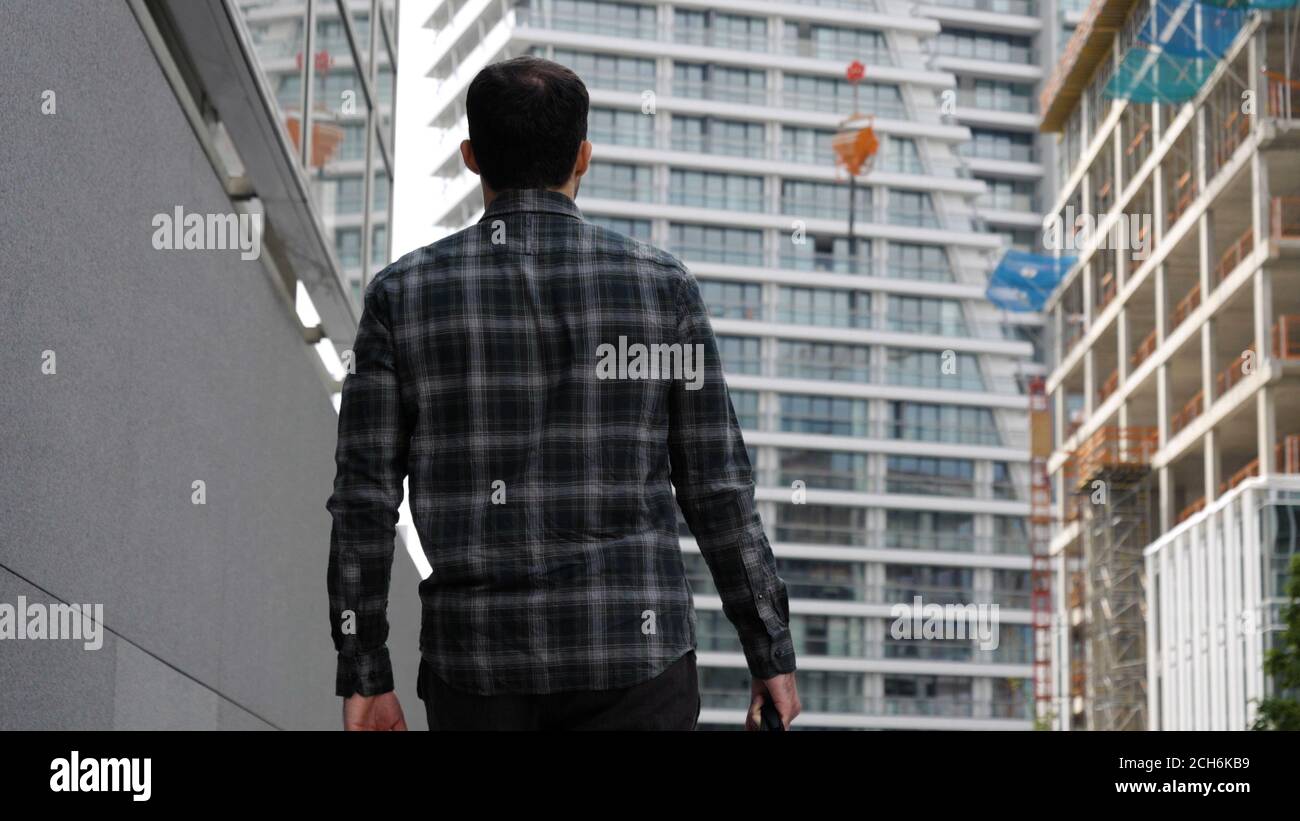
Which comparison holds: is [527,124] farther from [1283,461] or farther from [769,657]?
[1283,461]

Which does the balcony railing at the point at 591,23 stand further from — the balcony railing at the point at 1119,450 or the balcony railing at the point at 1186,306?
the balcony railing at the point at 1186,306

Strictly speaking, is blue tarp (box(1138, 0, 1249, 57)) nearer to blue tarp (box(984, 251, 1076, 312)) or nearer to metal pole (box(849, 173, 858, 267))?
blue tarp (box(984, 251, 1076, 312))

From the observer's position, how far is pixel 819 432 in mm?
95625

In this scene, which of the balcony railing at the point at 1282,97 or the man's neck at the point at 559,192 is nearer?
the man's neck at the point at 559,192

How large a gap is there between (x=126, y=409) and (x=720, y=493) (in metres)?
2.97

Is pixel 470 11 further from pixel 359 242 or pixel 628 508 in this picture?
pixel 628 508

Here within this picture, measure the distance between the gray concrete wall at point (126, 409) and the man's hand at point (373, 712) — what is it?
1.57 metres

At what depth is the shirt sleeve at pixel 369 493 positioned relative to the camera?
10.1 feet

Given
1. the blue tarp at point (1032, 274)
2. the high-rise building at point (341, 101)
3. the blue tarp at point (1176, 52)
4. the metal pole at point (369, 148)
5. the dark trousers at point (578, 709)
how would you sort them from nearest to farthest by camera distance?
the dark trousers at point (578, 709) → the high-rise building at point (341, 101) → the metal pole at point (369, 148) → the blue tarp at point (1176, 52) → the blue tarp at point (1032, 274)

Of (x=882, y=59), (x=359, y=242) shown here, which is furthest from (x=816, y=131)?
(x=359, y=242)

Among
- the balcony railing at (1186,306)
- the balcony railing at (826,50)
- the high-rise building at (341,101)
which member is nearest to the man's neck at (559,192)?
the high-rise building at (341,101)

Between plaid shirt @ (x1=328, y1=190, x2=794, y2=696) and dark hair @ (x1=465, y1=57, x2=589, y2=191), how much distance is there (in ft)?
0.15

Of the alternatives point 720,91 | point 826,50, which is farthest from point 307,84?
point 826,50

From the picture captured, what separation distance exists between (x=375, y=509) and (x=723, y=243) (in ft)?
311
